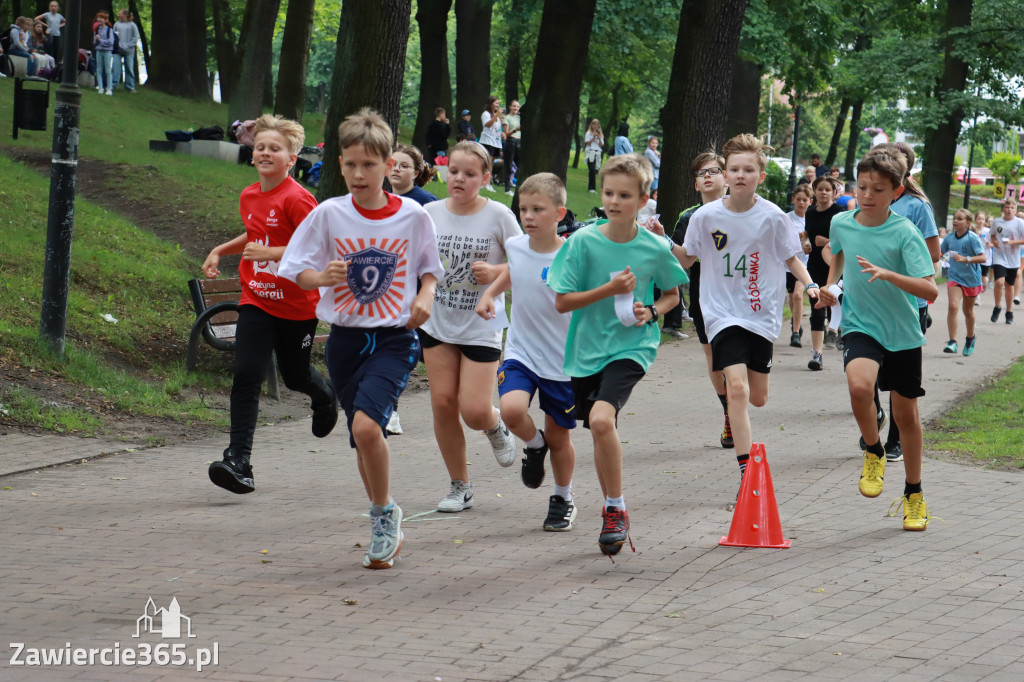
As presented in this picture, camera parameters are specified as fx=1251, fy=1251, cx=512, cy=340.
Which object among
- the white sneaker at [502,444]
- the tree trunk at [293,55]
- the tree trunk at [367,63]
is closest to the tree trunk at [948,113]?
the tree trunk at [293,55]

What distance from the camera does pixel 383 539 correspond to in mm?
5645

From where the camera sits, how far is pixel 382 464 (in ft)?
18.3

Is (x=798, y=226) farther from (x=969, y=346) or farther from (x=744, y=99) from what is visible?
(x=744, y=99)

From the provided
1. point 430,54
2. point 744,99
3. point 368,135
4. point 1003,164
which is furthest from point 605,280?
point 1003,164

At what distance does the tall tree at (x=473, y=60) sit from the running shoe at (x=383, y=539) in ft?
93.3

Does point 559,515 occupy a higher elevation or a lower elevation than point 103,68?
lower

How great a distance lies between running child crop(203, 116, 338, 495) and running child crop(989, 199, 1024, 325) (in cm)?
1606

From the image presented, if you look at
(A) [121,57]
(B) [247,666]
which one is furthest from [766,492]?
(A) [121,57]

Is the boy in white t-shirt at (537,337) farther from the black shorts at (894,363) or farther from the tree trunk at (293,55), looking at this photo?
the tree trunk at (293,55)

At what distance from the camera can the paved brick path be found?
4.55 meters

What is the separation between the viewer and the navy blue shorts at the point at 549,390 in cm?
642

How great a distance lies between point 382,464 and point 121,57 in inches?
1099

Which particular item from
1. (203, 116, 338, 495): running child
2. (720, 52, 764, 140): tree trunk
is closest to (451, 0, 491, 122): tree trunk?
(720, 52, 764, 140): tree trunk

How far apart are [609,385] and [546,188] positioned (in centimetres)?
107
